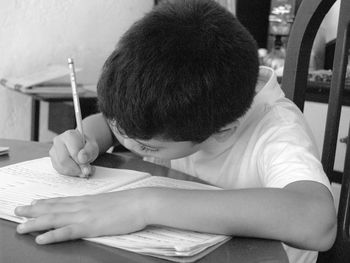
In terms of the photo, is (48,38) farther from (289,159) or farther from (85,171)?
(289,159)

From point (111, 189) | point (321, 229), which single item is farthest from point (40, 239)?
point (321, 229)

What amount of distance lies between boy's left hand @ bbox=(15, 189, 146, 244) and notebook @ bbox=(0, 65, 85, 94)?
1241 millimetres

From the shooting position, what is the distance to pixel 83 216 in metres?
0.51

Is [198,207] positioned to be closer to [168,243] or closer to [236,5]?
[168,243]

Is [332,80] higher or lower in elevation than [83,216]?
higher

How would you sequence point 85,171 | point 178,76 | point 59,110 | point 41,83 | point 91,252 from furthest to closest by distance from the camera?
point 59,110 → point 41,83 → point 85,171 → point 178,76 → point 91,252

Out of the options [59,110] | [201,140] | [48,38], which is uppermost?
[48,38]

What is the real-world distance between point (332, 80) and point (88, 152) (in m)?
0.38

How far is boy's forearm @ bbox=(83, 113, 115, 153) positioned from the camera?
35.0 inches

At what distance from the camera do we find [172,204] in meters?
0.52

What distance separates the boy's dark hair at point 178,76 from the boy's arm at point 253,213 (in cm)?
12

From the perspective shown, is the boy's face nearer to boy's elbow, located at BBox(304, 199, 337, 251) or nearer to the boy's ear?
the boy's ear

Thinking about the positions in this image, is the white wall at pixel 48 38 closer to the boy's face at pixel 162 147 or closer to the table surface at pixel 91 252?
the boy's face at pixel 162 147

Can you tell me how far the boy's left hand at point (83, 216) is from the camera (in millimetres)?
492
